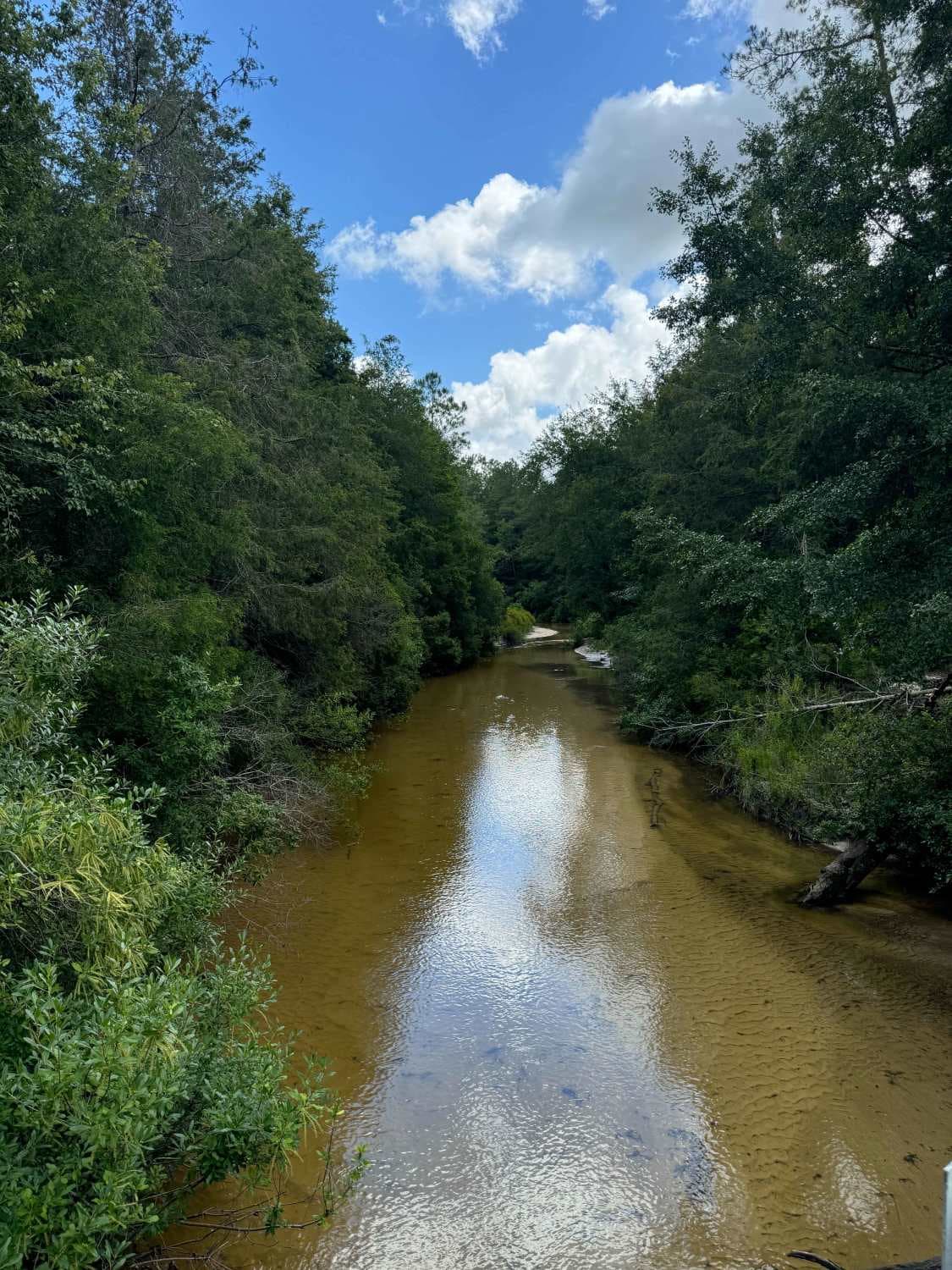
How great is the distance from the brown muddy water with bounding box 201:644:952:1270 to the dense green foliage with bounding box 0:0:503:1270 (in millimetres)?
891

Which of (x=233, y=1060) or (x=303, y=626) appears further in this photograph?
(x=303, y=626)

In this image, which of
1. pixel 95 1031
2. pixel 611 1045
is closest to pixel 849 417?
pixel 611 1045

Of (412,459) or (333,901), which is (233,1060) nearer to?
(333,901)

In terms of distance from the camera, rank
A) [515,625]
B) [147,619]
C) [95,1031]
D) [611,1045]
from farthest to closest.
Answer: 1. [515,625]
2. [147,619]
3. [611,1045]
4. [95,1031]

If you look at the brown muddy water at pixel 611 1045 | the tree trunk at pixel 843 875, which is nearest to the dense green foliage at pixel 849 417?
the tree trunk at pixel 843 875

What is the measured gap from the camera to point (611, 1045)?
608 cm

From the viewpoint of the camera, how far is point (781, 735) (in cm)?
1149

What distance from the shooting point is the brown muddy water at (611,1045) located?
171 inches

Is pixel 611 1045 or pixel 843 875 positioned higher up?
Answer: pixel 843 875

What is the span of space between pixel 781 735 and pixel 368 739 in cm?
860

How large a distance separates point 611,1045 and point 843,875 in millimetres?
4055

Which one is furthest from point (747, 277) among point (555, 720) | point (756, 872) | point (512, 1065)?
point (555, 720)

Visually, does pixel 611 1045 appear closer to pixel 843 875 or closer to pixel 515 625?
pixel 843 875

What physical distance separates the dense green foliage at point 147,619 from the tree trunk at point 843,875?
20.2ft
